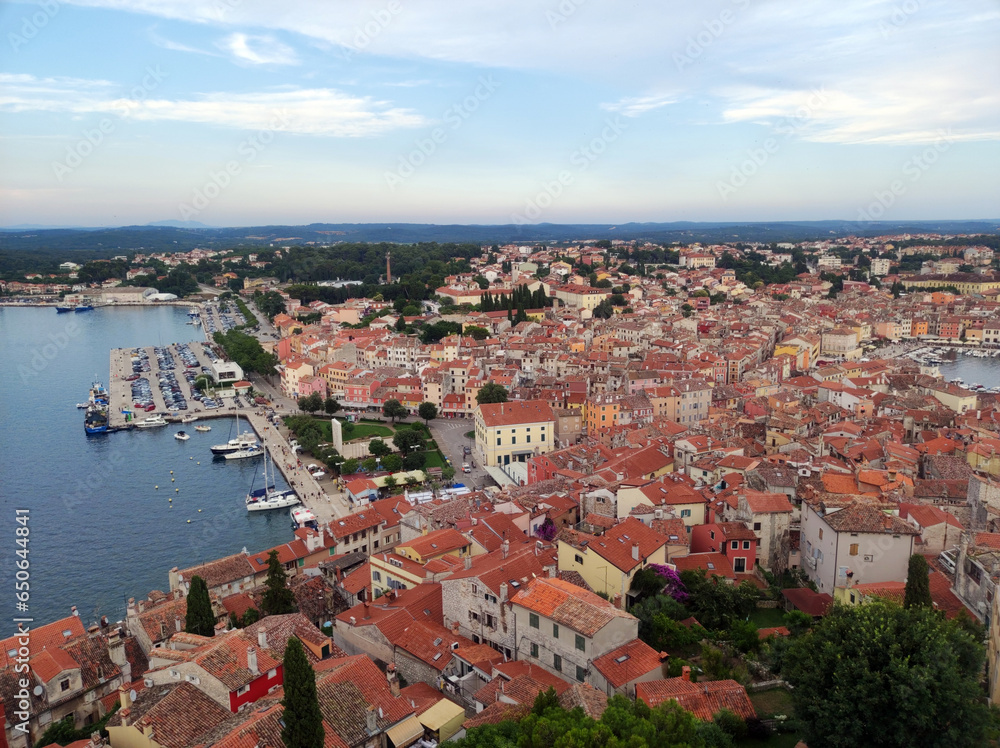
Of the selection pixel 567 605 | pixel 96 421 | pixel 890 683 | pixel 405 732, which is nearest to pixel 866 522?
pixel 890 683

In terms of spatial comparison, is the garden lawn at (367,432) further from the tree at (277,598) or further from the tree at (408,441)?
the tree at (277,598)

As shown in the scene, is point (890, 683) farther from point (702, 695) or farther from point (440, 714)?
point (440, 714)

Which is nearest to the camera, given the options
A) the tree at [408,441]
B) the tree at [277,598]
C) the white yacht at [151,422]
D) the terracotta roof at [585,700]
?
the terracotta roof at [585,700]

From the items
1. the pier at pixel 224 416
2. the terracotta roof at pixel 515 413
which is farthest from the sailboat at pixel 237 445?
the terracotta roof at pixel 515 413

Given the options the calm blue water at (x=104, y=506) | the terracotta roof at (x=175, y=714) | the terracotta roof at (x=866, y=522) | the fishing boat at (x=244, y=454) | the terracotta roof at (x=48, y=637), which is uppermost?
the terracotta roof at (x=866, y=522)

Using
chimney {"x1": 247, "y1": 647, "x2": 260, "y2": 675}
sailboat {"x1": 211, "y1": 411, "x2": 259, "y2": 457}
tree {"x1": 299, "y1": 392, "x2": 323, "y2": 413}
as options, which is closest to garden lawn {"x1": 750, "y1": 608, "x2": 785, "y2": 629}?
chimney {"x1": 247, "y1": 647, "x2": 260, "y2": 675}
